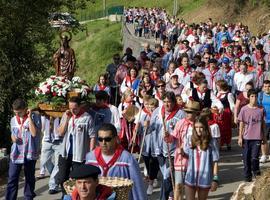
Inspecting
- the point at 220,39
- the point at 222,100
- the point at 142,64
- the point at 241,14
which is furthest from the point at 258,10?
the point at 222,100

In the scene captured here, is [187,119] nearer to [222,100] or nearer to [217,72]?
[222,100]

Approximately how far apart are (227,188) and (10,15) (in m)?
8.33

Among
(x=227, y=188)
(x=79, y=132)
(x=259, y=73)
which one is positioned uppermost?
(x=259, y=73)

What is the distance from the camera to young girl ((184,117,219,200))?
843 cm

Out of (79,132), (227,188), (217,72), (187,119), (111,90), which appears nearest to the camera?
(187,119)

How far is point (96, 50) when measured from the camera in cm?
5919

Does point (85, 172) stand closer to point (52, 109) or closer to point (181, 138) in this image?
point (181, 138)

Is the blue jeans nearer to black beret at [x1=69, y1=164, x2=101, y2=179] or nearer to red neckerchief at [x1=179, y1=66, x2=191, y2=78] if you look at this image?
red neckerchief at [x1=179, y1=66, x2=191, y2=78]

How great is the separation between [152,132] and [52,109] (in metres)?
2.08

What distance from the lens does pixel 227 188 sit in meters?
11.4

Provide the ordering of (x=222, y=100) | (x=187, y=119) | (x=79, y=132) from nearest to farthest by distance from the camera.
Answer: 1. (x=187, y=119)
2. (x=79, y=132)
3. (x=222, y=100)

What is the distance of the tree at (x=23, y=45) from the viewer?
17.2 m

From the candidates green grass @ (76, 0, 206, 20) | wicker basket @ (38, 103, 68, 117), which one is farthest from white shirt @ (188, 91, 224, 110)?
green grass @ (76, 0, 206, 20)

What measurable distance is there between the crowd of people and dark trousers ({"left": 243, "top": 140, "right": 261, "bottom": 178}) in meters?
0.02
